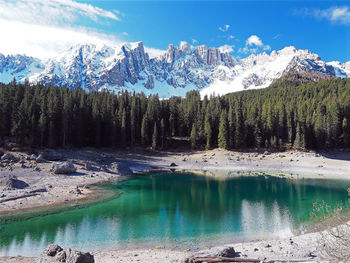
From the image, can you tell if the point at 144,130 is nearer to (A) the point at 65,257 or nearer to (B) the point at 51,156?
(B) the point at 51,156

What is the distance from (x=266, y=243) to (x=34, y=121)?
193ft

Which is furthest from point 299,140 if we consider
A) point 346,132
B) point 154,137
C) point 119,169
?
point 119,169

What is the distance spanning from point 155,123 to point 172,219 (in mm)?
55606

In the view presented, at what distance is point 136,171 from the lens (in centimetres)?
5556

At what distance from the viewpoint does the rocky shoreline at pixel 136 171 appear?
1456cm

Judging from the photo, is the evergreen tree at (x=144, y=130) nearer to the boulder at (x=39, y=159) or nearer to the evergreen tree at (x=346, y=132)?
the boulder at (x=39, y=159)

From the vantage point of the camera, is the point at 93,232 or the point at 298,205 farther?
the point at 298,205

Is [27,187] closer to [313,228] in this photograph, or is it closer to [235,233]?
[235,233]

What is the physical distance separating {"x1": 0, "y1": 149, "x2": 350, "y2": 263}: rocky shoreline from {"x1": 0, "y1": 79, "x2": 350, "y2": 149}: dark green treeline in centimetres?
604

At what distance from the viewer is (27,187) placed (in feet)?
101

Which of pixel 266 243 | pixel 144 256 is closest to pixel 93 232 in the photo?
pixel 144 256

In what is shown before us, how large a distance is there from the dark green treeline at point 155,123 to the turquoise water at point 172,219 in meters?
35.3

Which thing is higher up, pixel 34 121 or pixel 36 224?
pixel 34 121

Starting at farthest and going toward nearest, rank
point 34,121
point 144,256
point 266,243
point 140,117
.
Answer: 1. point 140,117
2. point 34,121
3. point 266,243
4. point 144,256
